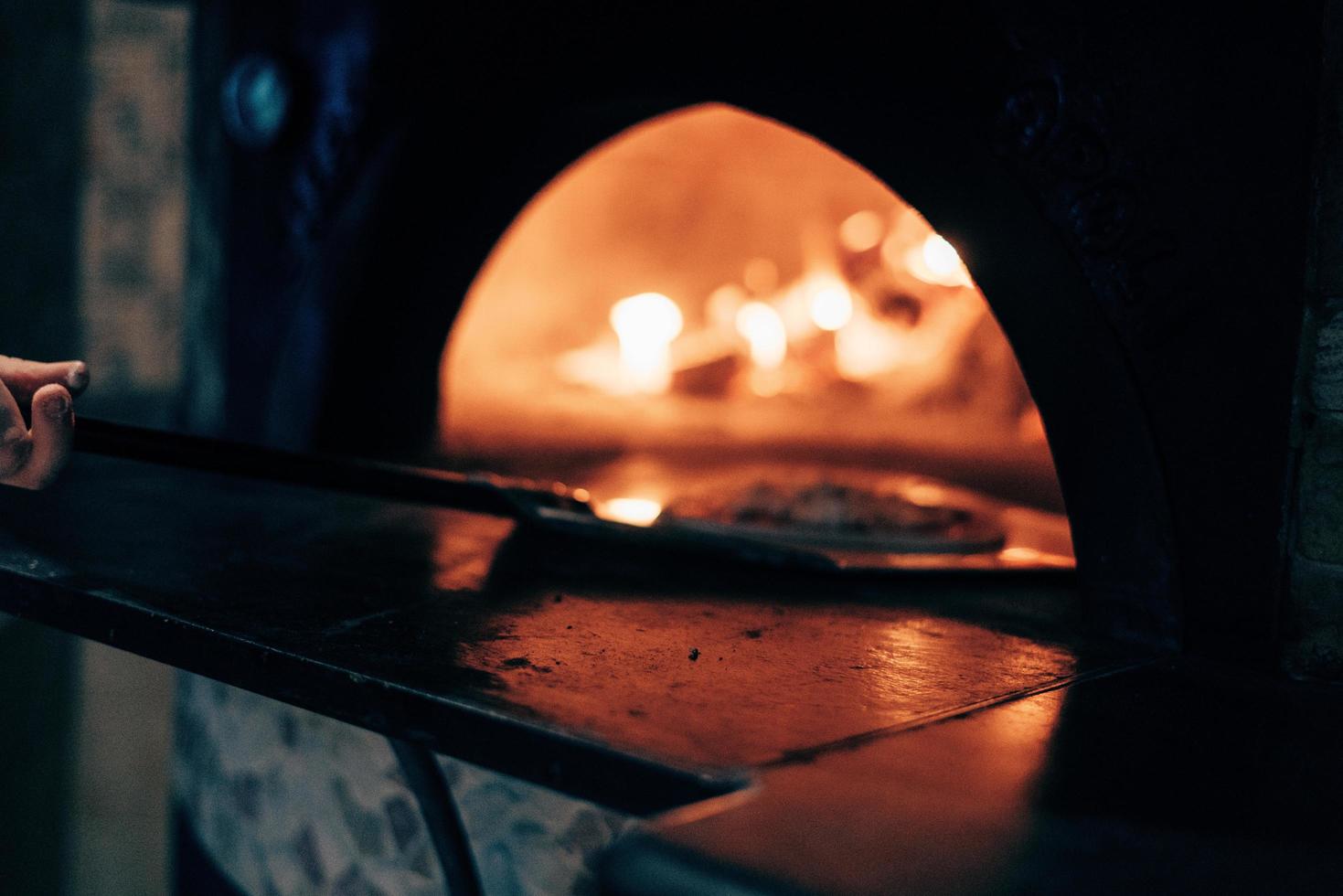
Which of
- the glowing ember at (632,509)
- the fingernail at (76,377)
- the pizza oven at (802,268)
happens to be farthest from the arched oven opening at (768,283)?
the fingernail at (76,377)

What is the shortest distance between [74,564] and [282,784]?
38cm

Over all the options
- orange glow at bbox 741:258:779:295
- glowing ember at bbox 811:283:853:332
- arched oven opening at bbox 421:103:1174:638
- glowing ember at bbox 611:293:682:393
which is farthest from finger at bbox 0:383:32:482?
orange glow at bbox 741:258:779:295

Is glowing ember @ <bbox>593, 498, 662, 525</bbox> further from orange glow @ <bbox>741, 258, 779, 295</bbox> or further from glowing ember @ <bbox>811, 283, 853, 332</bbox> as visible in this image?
orange glow @ <bbox>741, 258, 779, 295</bbox>

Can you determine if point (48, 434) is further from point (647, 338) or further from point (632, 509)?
point (647, 338)

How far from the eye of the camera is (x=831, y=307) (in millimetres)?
2348

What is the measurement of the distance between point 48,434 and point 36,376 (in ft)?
0.22

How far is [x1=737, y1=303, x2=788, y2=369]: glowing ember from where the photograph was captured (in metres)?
2.38

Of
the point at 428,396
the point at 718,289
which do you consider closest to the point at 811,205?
the point at 718,289

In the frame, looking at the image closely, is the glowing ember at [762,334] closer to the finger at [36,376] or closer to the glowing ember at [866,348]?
the glowing ember at [866,348]

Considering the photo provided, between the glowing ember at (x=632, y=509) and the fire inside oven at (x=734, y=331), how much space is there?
331mm

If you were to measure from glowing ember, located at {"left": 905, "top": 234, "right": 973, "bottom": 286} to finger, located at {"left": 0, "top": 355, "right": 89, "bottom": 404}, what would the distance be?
1.66m

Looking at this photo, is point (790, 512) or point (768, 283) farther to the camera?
point (768, 283)

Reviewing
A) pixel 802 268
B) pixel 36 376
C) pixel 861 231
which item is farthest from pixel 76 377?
pixel 802 268

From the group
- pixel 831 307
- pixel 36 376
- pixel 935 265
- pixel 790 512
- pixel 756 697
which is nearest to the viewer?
pixel 756 697
